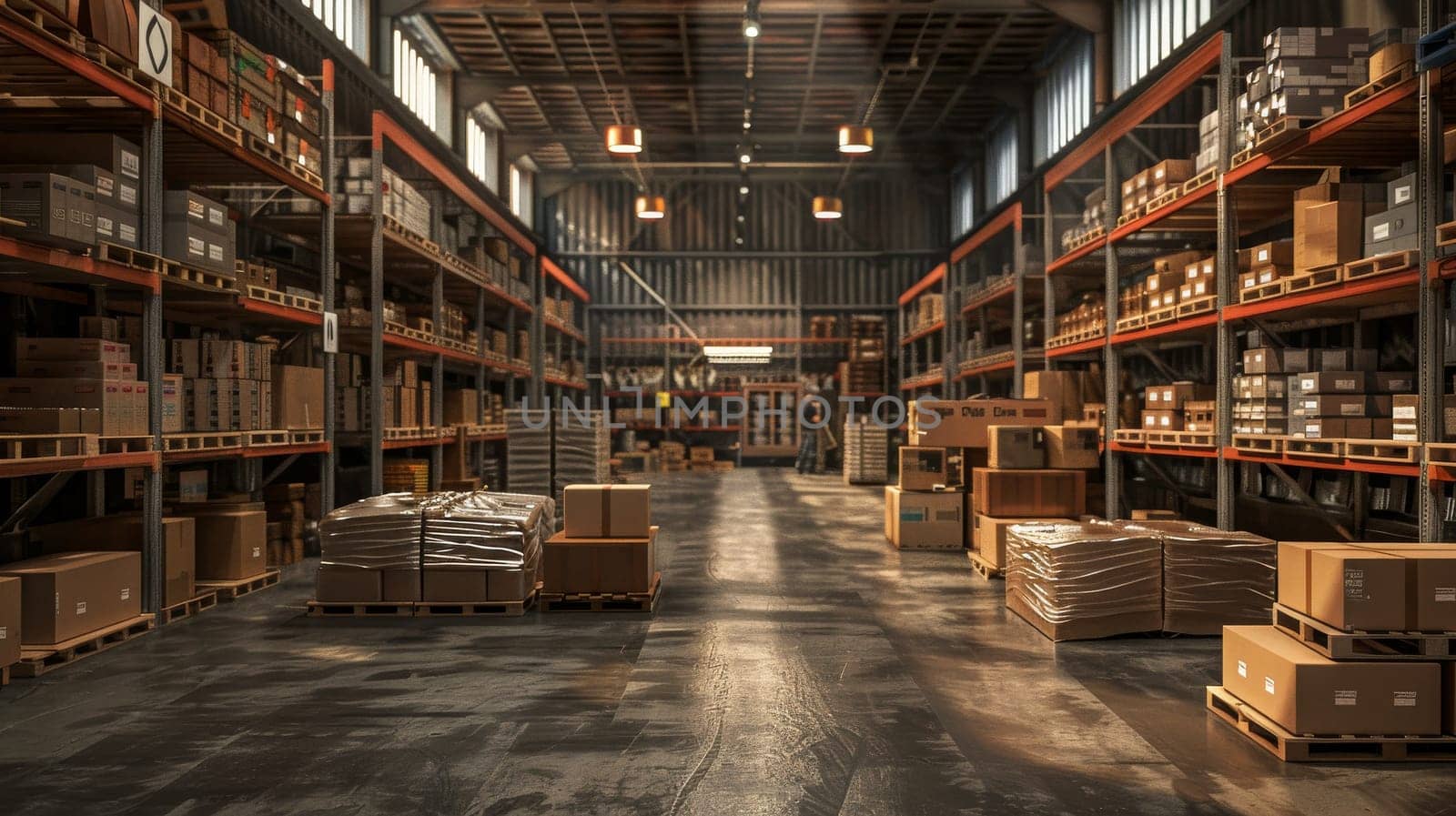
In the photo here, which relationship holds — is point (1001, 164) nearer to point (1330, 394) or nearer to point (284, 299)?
point (1330, 394)

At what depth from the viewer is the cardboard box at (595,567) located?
742 cm

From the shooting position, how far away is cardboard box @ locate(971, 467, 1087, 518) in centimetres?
935

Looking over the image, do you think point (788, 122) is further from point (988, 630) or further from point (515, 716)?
point (515, 716)

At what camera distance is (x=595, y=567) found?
24.4 feet

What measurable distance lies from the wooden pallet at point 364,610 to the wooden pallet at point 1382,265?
23.4ft

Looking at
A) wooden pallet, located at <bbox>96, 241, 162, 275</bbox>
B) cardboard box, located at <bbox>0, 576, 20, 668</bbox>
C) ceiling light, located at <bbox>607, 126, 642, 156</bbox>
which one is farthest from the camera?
ceiling light, located at <bbox>607, 126, 642, 156</bbox>

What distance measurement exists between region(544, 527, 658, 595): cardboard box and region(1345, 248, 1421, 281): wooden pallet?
5.42 metres

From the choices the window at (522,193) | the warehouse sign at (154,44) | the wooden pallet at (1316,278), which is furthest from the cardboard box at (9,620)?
the window at (522,193)

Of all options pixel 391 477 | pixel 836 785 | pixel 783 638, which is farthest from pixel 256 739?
pixel 391 477

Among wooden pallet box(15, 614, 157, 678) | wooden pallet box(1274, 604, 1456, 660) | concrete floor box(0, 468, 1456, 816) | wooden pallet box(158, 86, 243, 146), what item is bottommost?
concrete floor box(0, 468, 1456, 816)

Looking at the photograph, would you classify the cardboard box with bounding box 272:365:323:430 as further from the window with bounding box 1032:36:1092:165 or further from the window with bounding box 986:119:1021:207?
the window with bounding box 986:119:1021:207

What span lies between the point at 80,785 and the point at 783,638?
4.06m

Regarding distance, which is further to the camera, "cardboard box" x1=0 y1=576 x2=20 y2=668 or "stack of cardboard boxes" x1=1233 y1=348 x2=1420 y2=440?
"stack of cardboard boxes" x1=1233 y1=348 x2=1420 y2=440

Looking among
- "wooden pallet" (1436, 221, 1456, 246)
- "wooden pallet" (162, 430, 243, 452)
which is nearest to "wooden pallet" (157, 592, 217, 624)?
"wooden pallet" (162, 430, 243, 452)
